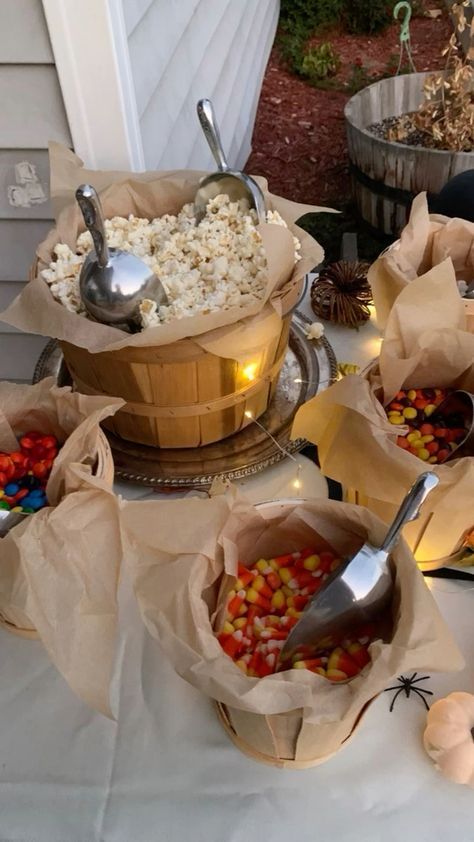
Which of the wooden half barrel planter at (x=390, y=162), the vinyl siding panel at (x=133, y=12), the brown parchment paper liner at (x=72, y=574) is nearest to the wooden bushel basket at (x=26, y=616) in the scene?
the brown parchment paper liner at (x=72, y=574)

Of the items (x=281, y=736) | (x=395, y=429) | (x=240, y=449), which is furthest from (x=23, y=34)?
(x=281, y=736)

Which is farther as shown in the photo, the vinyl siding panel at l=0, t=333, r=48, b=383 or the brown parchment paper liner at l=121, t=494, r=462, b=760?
the vinyl siding panel at l=0, t=333, r=48, b=383

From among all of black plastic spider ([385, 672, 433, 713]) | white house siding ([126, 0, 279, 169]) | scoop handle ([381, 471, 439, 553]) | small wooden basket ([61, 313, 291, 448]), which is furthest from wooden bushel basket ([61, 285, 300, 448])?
white house siding ([126, 0, 279, 169])

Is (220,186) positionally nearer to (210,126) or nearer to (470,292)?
(210,126)

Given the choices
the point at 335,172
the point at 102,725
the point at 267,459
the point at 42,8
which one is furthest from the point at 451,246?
the point at 335,172

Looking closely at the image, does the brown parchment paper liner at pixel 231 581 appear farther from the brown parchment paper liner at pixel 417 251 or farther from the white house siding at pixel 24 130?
the white house siding at pixel 24 130

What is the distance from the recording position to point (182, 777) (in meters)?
0.73

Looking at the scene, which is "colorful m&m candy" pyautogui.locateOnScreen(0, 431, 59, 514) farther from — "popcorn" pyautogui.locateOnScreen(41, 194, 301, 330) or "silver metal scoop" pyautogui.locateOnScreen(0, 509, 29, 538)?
"popcorn" pyautogui.locateOnScreen(41, 194, 301, 330)

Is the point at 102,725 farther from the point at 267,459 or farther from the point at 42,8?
the point at 42,8

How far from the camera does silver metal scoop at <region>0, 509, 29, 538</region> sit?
0.75 m

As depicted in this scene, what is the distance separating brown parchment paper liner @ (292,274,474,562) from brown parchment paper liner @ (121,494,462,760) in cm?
9

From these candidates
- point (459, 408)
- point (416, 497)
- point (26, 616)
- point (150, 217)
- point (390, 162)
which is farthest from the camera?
point (390, 162)

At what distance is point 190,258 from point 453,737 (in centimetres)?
77

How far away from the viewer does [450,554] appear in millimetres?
880
